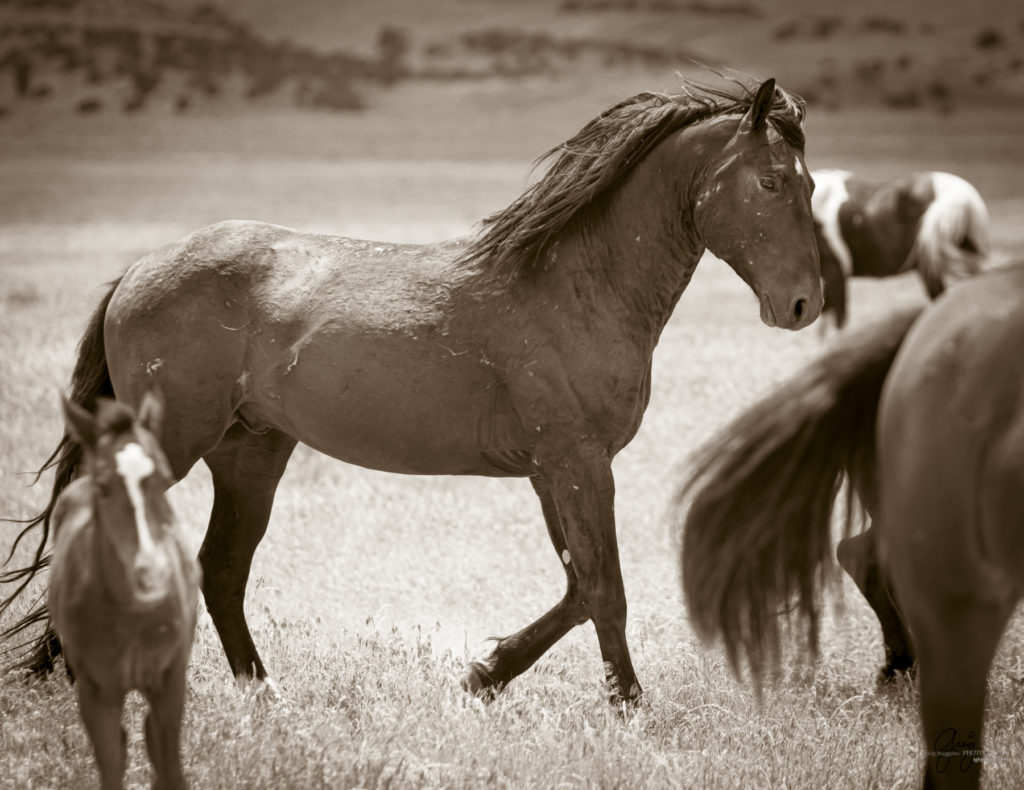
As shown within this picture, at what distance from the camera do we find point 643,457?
9297 mm

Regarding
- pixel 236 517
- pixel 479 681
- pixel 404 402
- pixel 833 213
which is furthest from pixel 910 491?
pixel 833 213

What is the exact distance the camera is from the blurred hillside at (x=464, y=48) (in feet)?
157

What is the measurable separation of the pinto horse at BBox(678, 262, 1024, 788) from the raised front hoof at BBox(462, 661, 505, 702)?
153cm

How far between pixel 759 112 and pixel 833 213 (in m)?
10.6

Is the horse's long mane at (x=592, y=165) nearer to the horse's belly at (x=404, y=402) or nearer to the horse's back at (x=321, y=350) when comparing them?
the horse's back at (x=321, y=350)

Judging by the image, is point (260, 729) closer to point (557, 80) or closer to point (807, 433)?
point (807, 433)

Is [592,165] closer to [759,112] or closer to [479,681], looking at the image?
[759,112]

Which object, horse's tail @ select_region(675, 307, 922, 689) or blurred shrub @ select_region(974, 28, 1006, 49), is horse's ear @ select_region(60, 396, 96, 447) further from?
blurred shrub @ select_region(974, 28, 1006, 49)

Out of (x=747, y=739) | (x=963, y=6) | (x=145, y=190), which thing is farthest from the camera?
(x=963, y=6)

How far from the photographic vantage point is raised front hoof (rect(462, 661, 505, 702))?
4.99 m

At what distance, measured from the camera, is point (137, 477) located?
3.00m

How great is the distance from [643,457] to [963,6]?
59.9 meters

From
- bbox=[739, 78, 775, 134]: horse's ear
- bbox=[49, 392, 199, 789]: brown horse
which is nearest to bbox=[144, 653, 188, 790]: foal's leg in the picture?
bbox=[49, 392, 199, 789]: brown horse

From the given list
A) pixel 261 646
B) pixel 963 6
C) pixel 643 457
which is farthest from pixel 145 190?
pixel 963 6
